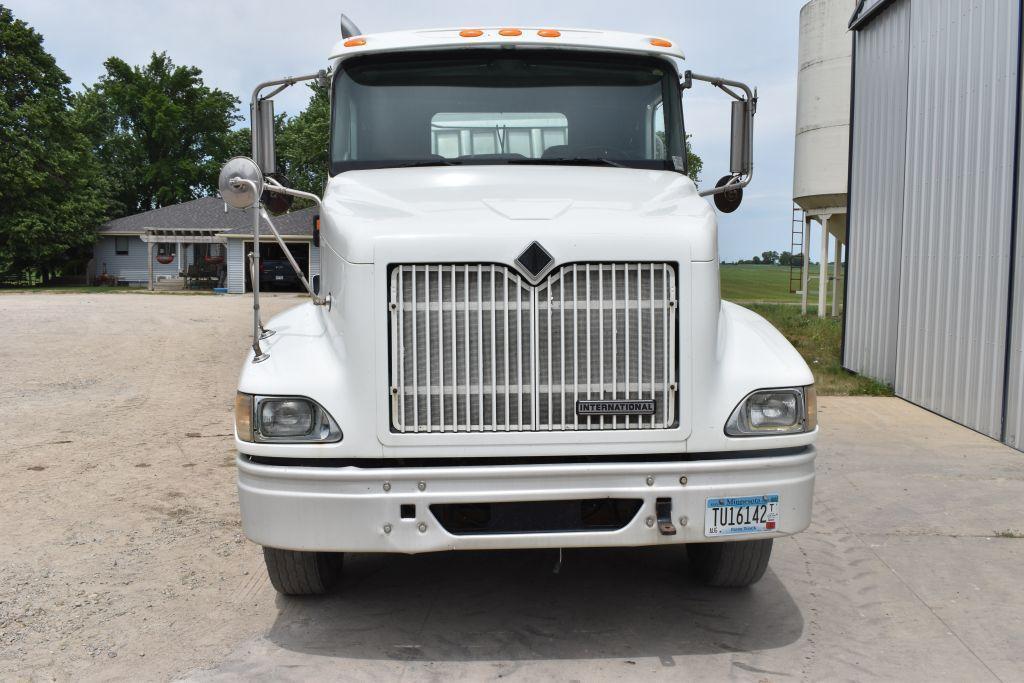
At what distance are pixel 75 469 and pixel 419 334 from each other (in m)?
5.11

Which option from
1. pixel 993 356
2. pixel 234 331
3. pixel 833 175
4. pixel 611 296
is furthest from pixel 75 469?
pixel 833 175

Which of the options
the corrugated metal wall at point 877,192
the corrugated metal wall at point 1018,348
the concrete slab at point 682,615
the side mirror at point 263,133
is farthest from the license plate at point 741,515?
the corrugated metal wall at point 877,192

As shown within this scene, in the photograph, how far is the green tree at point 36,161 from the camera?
136 ft

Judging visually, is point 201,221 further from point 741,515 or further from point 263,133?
point 741,515

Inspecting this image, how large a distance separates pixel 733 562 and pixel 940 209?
7447 millimetres

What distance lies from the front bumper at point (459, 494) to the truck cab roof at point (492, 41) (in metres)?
2.50

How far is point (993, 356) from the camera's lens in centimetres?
929

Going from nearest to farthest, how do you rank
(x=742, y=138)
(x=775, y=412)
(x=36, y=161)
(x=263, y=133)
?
1. (x=775, y=412)
2. (x=263, y=133)
3. (x=742, y=138)
4. (x=36, y=161)

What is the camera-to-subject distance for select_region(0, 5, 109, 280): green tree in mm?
41594

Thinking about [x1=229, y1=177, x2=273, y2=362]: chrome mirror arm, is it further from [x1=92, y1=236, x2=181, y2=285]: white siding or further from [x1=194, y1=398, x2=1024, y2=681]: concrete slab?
[x1=92, y1=236, x2=181, y2=285]: white siding

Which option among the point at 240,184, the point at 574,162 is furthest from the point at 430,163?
the point at 240,184

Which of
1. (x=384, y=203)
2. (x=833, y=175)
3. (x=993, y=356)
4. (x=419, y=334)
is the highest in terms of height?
(x=833, y=175)

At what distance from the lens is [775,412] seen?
407 cm

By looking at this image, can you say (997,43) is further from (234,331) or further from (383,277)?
(234,331)
